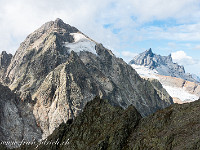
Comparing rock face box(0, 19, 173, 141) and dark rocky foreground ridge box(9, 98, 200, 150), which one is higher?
rock face box(0, 19, 173, 141)

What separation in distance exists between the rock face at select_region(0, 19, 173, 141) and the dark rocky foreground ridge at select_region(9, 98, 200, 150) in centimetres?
6497

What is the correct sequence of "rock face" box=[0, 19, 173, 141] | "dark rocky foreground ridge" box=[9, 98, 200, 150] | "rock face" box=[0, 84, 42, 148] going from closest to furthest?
"dark rocky foreground ridge" box=[9, 98, 200, 150] < "rock face" box=[0, 84, 42, 148] < "rock face" box=[0, 19, 173, 141]

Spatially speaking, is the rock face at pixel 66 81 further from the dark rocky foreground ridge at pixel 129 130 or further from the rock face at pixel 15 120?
the dark rocky foreground ridge at pixel 129 130

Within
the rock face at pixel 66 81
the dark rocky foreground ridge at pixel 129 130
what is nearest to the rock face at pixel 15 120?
the rock face at pixel 66 81

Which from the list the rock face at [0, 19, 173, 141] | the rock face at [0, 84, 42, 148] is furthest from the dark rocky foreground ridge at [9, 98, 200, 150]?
the rock face at [0, 19, 173, 141]

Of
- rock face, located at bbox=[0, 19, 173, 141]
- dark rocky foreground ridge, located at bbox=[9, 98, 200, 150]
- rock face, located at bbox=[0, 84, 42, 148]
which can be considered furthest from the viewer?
rock face, located at bbox=[0, 19, 173, 141]

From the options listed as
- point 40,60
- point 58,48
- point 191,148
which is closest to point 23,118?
point 40,60

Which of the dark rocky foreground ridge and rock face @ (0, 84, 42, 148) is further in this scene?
rock face @ (0, 84, 42, 148)

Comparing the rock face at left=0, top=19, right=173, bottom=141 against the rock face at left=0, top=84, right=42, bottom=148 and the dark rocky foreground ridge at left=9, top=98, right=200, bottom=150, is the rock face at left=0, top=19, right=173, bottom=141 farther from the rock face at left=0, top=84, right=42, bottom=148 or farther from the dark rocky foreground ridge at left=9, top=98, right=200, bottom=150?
the dark rocky foreground ridge at left=9, top=98, right=200, bottom=150

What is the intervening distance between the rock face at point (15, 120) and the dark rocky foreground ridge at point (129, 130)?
49.1 metres

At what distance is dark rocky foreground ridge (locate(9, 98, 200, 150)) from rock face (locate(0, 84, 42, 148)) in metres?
49.1

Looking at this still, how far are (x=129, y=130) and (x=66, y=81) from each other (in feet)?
303

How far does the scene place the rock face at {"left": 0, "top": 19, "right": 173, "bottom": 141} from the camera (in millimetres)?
126688

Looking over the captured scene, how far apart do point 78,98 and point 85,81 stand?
17.4 metres
